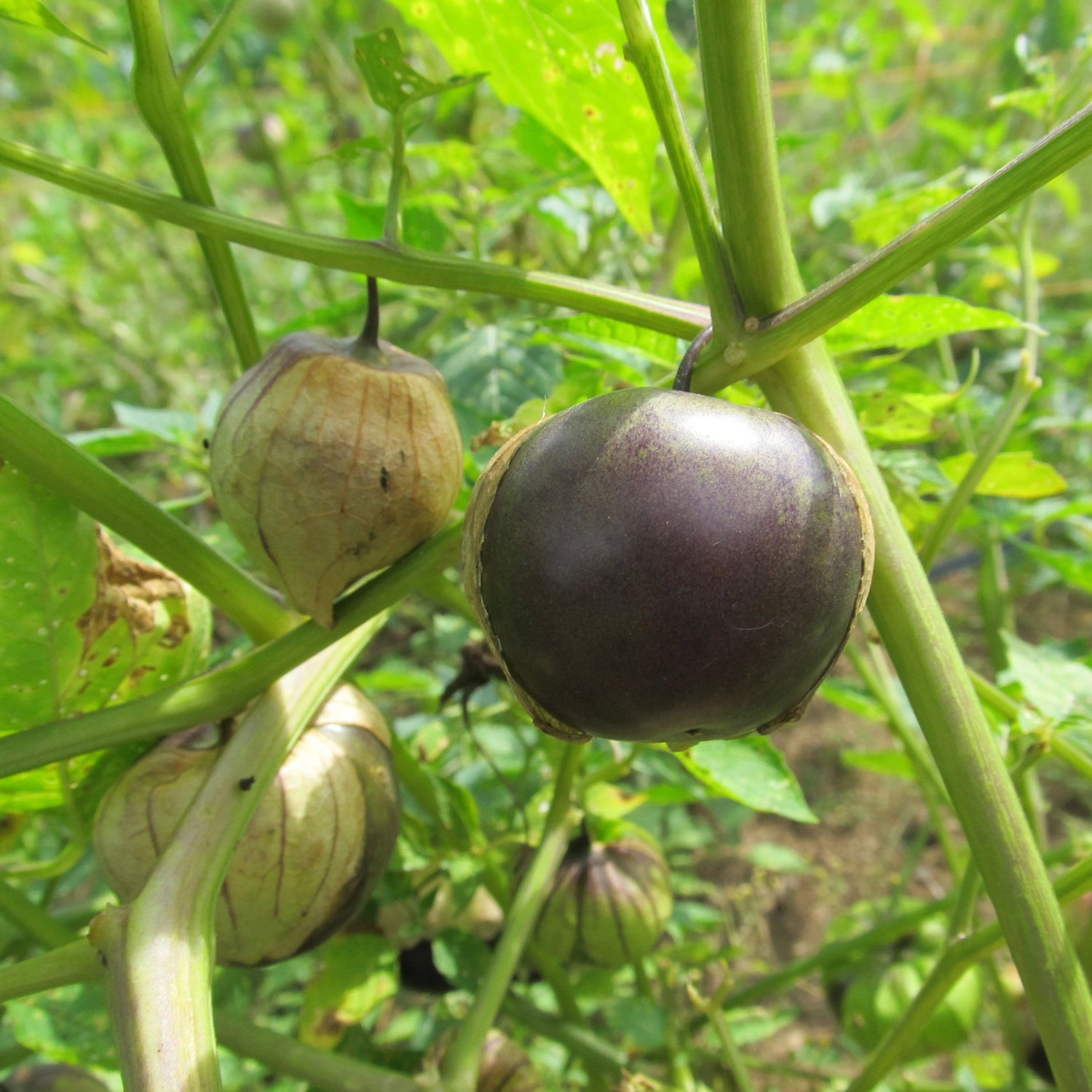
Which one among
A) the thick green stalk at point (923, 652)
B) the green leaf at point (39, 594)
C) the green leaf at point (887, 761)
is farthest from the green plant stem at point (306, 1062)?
the green leaf at point (887, 761)

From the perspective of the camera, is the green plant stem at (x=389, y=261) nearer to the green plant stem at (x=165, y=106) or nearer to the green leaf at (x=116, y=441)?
the green plant stem at (x=165, y=106)

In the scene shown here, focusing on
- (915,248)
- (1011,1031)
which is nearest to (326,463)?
(915,248)

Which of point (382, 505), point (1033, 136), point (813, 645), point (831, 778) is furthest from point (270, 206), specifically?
point (813, 645)

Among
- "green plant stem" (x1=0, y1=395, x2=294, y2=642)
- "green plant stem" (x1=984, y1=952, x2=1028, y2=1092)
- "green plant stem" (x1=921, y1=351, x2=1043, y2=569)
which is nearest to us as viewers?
"green plant stem" (x1=0, y1=395, x2=294, y2=642)

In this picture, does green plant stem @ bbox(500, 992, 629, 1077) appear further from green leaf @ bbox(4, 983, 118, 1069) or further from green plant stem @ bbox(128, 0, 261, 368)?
green plant stem @ bbox(128, 0, 261, 368)

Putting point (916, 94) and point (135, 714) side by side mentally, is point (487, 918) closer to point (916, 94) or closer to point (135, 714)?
point (135, 714)

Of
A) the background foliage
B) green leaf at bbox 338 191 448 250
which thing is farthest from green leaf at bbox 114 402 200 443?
green leaf at bbox 338 191 448 250
